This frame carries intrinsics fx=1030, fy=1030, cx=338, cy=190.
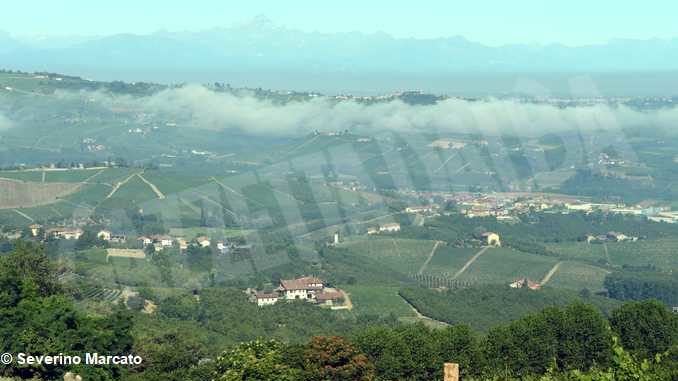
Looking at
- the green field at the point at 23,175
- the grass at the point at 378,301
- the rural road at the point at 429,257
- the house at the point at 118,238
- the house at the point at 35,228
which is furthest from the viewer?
the green field at the point at 23,175

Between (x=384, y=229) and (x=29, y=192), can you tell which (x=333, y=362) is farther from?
(x=29, y=192)

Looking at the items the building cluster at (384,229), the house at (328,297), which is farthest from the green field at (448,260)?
the house at (328,297)

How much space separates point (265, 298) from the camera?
1394 inches

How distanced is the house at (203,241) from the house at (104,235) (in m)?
4.04

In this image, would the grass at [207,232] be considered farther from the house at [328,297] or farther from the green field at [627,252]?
the green field at [627,252]

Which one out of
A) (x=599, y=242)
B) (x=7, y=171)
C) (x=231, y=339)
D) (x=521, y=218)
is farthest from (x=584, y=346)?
(x=7, y=171)

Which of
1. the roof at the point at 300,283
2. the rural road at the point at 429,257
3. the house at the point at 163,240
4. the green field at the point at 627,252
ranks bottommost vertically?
the green field at the point at 627,252

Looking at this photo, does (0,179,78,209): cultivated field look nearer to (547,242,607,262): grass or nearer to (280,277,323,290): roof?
(280,277,323,290): roof

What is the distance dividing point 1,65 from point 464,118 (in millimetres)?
131276

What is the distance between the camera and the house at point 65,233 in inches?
1758

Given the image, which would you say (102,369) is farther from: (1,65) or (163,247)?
(1,65)

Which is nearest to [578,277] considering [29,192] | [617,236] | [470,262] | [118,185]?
[470,262]

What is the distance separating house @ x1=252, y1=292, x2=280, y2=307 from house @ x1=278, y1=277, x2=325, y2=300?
590mm

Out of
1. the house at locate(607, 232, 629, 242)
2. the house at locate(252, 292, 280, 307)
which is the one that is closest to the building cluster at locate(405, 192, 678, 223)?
the house at locate(607, 232, 629, 242)
